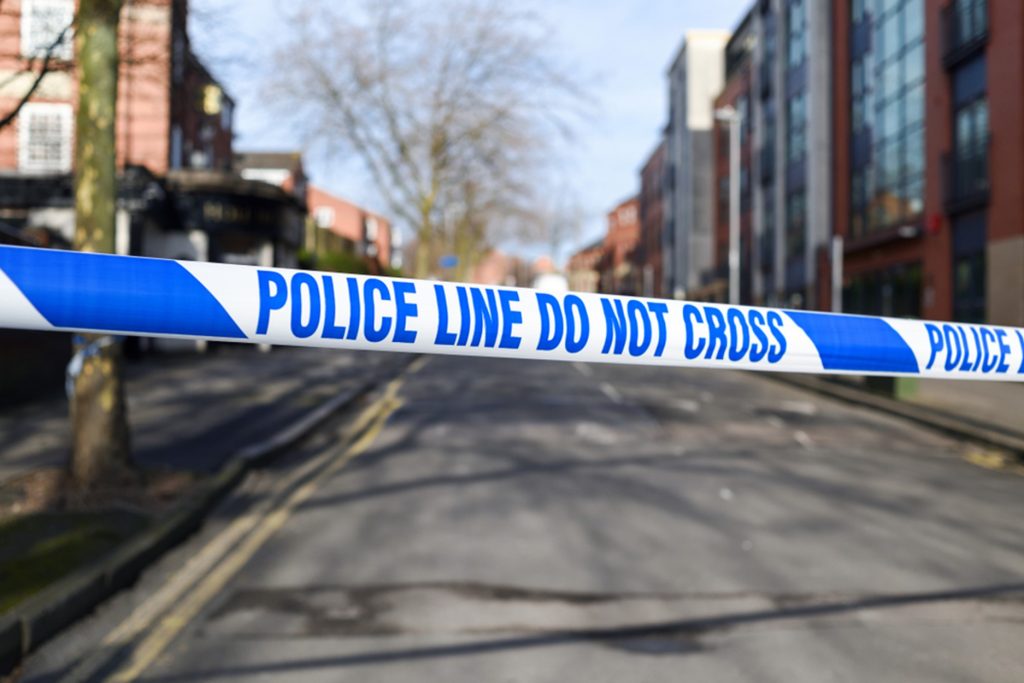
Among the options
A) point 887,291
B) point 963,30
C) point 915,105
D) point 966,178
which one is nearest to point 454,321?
point 966,178

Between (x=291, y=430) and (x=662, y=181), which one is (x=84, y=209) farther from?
(x=662, y=181)

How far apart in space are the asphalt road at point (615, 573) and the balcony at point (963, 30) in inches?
686

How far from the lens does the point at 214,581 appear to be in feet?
18.7

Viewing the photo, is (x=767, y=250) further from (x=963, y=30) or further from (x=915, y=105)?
(x=963, y=30)

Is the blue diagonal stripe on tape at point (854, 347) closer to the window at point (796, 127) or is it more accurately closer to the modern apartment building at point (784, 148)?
the modern apartment building at point (784, 148)

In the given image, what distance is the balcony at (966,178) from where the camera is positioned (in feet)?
80.5

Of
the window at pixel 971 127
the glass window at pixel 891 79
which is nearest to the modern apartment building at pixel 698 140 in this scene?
the glass window at pixel 891 79

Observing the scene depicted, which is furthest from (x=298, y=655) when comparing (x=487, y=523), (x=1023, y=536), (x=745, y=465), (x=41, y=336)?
(x=41, y=336)

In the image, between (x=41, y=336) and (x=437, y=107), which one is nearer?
(x=41, y=336)

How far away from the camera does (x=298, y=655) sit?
4355 mm

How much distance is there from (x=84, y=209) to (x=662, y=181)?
232 ft

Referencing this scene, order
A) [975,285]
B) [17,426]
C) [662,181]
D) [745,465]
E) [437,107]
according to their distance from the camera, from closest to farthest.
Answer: [745,465], [17,426], [975,285], [437,107], [662,181]

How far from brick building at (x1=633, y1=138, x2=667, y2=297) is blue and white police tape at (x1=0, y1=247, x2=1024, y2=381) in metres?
73.3

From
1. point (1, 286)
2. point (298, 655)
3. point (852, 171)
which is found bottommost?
point (298, 655)
